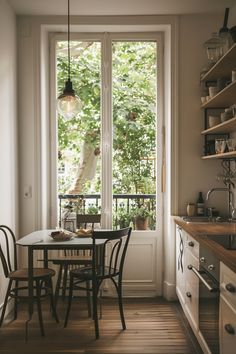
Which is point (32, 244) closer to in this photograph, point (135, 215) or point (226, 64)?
point (135, 215)

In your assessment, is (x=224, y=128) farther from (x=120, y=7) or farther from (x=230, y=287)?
(x=230, y=287)

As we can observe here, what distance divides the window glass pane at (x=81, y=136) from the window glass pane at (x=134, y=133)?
0.20 m

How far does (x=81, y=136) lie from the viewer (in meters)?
4.11

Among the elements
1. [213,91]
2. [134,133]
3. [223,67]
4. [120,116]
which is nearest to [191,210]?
[134,133]

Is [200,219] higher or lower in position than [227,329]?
higher

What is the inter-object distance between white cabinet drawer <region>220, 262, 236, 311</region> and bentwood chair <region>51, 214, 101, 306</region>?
170 centimetres

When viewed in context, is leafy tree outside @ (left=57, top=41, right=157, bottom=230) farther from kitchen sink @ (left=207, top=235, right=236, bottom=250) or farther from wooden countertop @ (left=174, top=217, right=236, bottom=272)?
kitchen sink @ (left=207, top=235, right=236, bottom=250)

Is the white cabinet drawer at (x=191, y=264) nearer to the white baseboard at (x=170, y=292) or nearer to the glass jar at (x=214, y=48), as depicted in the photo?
the white baseboard at (x=170, y=292)

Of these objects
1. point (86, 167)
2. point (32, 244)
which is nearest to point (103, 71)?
point (86, 167)

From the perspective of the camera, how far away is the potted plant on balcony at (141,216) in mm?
4090

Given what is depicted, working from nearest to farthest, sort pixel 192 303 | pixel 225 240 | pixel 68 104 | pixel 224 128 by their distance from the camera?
pixel 225 240
pixel 192 303
pixel 68 104
pixel 224 128

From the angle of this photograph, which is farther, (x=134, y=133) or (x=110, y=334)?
(x=134, y=133)

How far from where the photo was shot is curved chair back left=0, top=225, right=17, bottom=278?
3.15 meters

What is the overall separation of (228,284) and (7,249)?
2048 millimetres
